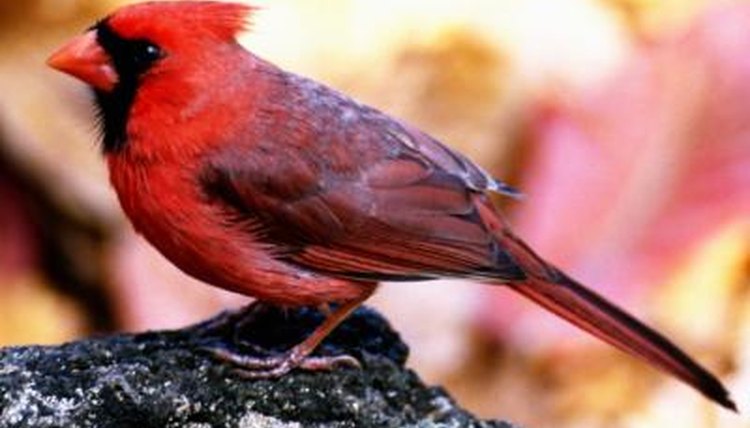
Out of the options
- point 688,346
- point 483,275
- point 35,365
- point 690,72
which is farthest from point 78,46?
point 690,72

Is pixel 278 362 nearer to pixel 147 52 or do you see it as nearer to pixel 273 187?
pixel 273 187

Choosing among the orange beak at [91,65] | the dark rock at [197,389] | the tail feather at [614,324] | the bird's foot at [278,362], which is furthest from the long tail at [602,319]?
the orange beak at [91,65]

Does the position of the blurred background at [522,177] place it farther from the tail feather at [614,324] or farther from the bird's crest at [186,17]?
the bird's crest at [186,17]

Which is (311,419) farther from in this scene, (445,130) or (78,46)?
(445,130)

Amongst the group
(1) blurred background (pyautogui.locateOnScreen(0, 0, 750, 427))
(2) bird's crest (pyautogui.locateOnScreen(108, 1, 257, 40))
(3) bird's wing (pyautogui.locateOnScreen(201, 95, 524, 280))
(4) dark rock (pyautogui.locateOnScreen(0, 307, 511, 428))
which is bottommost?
(4) dark rock (pyautogui.locateOnScreen(0, 307, 511, 428))

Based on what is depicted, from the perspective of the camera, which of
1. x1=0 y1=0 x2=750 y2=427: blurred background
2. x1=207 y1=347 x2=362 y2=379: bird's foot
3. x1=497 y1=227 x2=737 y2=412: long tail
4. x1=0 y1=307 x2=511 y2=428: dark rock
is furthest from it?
x1=0 y1=0 x2=750 y2=427: blurred background

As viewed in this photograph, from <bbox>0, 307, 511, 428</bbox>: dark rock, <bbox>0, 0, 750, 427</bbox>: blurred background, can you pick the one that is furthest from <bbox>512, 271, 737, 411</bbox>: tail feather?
<bbox>0, 0, 750, 427</bbox>: blurred background

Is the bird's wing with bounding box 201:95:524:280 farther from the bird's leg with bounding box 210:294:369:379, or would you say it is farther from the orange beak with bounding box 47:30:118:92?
the orange beak with bounding box 47:30:118:92

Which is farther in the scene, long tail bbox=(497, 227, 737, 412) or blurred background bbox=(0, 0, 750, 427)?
blurred background bbox=(0, 0, 750, 427)
